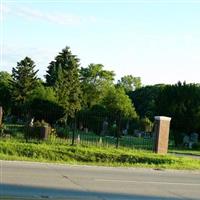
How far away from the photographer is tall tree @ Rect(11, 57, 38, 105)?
102 meters

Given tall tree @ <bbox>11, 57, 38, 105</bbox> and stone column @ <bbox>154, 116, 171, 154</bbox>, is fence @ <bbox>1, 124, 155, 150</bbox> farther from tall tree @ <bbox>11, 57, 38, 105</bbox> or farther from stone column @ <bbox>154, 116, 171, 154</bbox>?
tall tree @ <bbox>11, 57, 38, 105</bbox>

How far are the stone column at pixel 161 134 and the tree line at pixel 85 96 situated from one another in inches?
89.4

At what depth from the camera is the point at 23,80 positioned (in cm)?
10344

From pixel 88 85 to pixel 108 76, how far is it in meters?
6.98

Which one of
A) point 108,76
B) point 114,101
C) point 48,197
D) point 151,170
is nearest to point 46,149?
point 151,170

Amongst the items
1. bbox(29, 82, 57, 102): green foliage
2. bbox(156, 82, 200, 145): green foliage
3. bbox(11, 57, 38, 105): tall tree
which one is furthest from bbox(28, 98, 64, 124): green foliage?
bbox(11, 57, 38, 105): tall tree

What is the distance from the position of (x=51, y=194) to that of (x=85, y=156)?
1378cm

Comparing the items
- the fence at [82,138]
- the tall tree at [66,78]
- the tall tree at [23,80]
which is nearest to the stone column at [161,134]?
the fence at [82,138]

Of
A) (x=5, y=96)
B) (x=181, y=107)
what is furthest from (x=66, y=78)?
(x=181, y=107)

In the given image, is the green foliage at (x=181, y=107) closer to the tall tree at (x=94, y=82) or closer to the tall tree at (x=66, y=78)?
the tall tree at (x=66, y=78)

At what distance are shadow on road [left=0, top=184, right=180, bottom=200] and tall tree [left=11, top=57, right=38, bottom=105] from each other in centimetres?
8788

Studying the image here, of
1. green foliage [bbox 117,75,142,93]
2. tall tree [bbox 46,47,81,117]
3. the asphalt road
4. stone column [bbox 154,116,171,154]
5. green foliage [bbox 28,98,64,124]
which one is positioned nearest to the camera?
the asphalt road

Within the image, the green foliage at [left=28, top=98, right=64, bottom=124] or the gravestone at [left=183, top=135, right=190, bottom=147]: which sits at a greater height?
the green foliage at [left=28, top=98, right=64, bottom=124]

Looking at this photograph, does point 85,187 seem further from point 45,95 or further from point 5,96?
point 5,96
